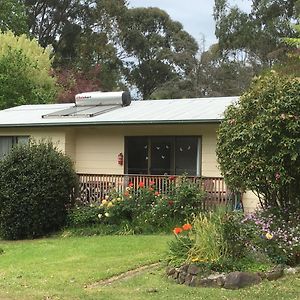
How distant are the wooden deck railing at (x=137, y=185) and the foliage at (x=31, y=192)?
2.42 feet

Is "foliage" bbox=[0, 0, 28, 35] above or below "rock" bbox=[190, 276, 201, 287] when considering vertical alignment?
above

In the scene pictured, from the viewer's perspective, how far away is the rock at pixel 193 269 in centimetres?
803

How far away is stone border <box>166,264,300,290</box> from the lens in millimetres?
7660

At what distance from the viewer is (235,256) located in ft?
27.2

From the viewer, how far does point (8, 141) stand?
17.6m

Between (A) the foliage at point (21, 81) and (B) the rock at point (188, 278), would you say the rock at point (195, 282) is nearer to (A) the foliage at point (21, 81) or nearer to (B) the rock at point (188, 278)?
(B) the rock at point (188, 278)

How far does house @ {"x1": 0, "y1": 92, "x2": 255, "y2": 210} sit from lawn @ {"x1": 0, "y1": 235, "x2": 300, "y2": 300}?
3.37 metres

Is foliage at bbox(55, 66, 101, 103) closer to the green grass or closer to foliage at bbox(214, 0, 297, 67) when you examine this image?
foliage at bbox(214, 0, 297, 67)

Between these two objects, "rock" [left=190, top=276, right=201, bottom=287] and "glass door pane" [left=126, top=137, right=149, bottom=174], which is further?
"glass door pane" [left=126, top=137, right=149, bottom=174]

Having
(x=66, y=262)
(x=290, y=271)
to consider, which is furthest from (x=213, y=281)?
(x=66, y=262)

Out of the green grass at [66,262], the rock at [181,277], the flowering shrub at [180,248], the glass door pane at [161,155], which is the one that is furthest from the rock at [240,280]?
the glass door pane at [161,155]

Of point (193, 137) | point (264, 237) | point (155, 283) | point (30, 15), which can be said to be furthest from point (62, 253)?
point (30, 15)

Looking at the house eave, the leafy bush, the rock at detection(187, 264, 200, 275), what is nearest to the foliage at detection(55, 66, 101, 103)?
the house eave

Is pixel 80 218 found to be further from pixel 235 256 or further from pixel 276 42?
pixel 276 42
